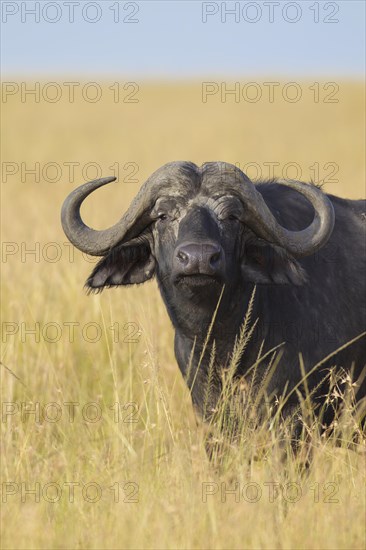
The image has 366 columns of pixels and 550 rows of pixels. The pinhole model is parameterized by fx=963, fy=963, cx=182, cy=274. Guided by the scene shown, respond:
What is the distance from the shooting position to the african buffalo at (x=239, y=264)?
16.0 feet

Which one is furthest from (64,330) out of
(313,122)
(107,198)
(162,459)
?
(313,122)

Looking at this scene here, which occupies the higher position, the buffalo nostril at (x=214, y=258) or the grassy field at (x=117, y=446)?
the buffalo nostril at (x=214, y=258)

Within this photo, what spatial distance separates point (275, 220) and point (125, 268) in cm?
92

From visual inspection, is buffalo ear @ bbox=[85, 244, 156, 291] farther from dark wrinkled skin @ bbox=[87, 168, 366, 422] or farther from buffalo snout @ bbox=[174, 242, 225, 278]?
buffalo snout @ bbox=[174, 242, 225, 278]

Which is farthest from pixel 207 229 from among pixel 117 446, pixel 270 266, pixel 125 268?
pixel 117 446

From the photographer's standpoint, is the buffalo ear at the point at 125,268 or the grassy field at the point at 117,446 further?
the buffalo ear at the point at 125,268

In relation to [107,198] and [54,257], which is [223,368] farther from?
[107,198]

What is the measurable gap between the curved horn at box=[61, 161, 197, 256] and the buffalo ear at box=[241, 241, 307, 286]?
1.84 ft

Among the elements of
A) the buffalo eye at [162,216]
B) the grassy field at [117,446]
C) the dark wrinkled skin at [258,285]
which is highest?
the buffalo eye at [162,216]

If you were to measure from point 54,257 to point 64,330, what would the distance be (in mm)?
2523

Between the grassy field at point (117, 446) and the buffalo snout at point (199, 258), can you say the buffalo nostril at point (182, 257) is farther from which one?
the grassy field at point (117, 446)

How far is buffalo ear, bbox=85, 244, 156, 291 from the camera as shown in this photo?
529 cm

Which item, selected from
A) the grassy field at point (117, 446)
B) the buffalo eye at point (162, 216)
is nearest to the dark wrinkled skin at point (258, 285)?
the buffalo eye at point (162, 216)

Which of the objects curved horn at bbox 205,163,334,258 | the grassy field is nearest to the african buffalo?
curved horn at bbox 205,163,334,258
